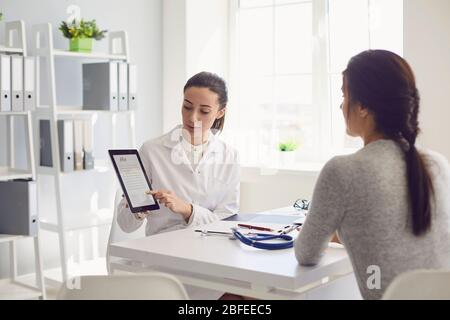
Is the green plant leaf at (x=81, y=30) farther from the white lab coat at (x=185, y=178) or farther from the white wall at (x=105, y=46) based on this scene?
the white lab coat at (x=185, y=178)

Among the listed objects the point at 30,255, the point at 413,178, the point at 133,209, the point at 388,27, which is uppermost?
the point at 388,27

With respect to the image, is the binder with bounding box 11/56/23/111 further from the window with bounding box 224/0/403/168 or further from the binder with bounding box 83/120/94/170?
the window with bounding box 224/0/403/168

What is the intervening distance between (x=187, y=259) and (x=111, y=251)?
34 centimetres

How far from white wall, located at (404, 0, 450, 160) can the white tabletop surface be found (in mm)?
1882

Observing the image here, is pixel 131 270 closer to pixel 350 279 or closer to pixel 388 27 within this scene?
pixel 350 279

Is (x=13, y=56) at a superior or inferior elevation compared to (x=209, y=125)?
superior

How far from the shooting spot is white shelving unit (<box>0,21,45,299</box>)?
353cm

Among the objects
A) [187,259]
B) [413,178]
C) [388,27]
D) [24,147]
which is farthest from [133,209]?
[388,27]

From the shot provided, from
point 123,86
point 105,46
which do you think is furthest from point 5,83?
point 105,46

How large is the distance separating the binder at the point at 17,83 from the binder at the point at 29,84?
2 centimetres

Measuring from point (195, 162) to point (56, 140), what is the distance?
1.28 m
